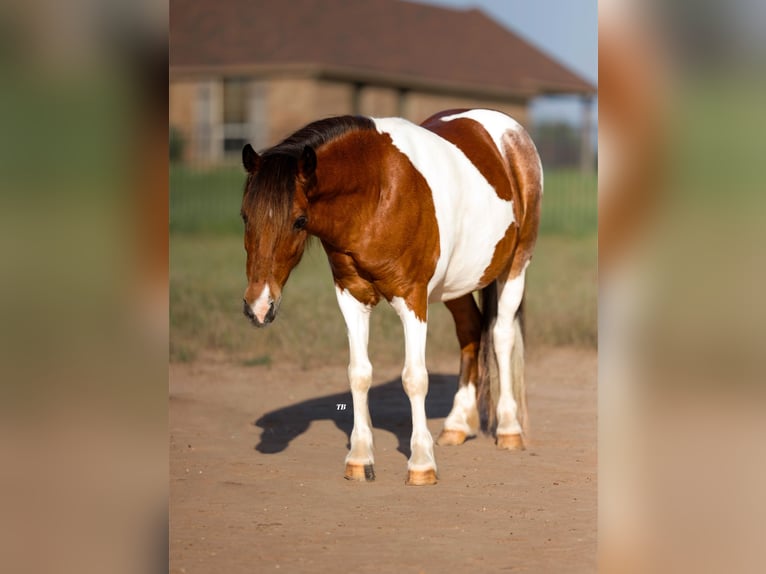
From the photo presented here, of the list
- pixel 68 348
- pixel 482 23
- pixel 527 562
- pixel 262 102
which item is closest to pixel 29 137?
pixel 68 348

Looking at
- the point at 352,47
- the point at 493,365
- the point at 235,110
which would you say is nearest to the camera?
the point at 493,365

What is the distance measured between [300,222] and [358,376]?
42.6 inches

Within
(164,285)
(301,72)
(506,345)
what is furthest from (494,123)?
(301,72)

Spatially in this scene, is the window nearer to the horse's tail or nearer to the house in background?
the house in background

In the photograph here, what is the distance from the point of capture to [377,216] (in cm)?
551

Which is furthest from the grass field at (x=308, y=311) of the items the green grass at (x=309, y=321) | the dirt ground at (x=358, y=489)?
the dirt ground at (x=358, y=489)

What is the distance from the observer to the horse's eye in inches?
202

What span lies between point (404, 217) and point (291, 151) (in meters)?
0.71

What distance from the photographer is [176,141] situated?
30.9 meters

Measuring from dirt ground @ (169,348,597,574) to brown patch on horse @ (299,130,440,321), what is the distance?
3.45 ft

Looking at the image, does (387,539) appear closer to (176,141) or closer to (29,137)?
(29,137)

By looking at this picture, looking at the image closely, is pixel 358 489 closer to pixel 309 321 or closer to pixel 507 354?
pixel 507 354

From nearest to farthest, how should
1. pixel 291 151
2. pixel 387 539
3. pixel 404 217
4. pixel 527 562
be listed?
pixel 527 562 < pixel 387 539 < pixel 291 151 < pixel 404 217

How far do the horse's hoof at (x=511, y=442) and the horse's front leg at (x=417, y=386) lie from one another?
1055mm
